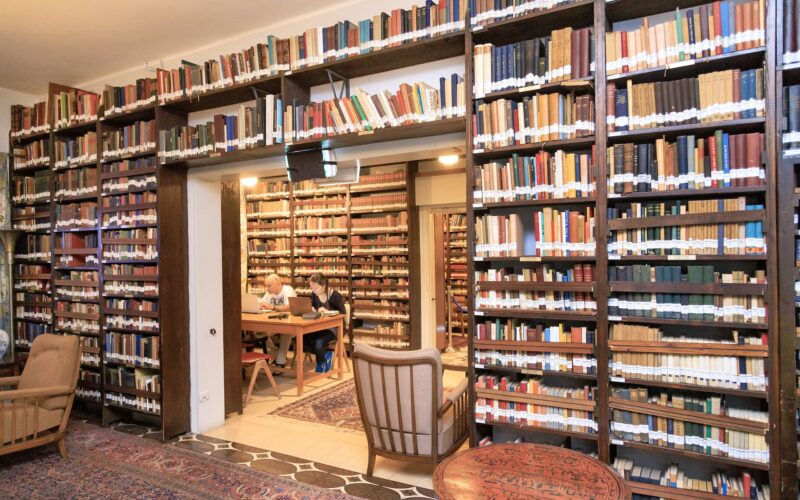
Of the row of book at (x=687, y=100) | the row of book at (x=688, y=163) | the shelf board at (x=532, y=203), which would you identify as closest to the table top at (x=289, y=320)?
the shelf board at (x=532, y=203)

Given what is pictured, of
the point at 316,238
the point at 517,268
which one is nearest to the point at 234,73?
the point at 517,268

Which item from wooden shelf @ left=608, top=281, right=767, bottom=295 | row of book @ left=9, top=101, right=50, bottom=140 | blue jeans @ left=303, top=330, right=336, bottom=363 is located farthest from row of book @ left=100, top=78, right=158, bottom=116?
wooden shelf @ left=608, top=281, right=767, bottom=295

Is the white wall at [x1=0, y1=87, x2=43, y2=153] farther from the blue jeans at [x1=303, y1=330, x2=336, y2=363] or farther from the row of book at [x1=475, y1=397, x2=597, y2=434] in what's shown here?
the row of book at [x1=475, y1=397, x2=597, y2=434]

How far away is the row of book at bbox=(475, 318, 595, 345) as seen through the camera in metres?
2.93

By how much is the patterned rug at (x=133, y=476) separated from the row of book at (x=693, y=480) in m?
1.87

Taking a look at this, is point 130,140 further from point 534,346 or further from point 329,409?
point 534,346

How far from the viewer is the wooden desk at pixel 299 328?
5.93m

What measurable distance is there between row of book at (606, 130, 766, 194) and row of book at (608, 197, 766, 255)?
105 mm

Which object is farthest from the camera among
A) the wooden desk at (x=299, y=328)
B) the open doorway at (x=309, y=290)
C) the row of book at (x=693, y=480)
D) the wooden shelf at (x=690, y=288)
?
the wooden desk at (x=299, y=328)

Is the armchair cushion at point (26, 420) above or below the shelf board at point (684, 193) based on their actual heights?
below

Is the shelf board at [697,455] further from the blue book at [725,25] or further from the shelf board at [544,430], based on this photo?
the blue book at [725,25]

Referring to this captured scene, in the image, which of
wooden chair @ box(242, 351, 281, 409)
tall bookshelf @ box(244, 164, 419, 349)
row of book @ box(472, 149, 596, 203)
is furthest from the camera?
tall bookshelf @ box(244, 164, 419, 349)

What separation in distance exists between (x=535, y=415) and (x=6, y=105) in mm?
7072

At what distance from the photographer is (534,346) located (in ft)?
9.90
